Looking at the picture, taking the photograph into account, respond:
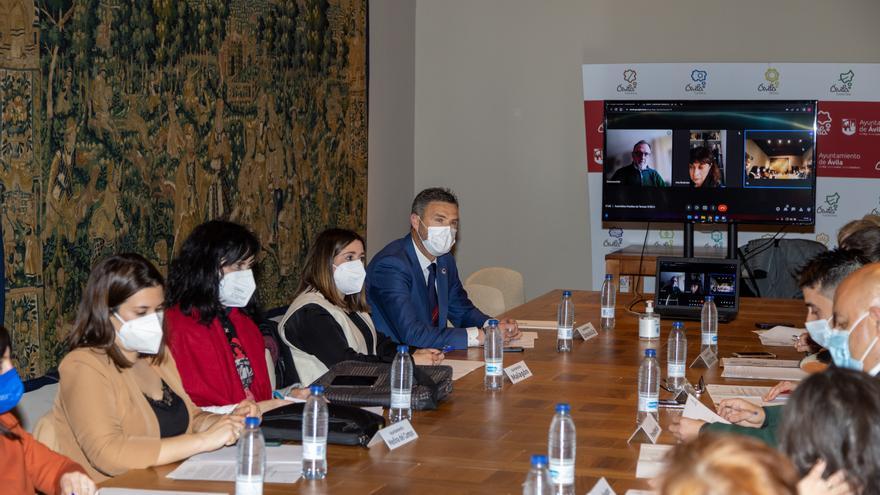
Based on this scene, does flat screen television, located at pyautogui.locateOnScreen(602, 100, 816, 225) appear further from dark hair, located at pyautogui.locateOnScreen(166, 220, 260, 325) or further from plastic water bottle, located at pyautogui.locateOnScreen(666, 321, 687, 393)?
dark hair, located at pyautogui.locateOnScreen(166, 220, 260, 325)

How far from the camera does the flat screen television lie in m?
7.57

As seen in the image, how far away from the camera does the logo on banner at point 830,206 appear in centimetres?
842

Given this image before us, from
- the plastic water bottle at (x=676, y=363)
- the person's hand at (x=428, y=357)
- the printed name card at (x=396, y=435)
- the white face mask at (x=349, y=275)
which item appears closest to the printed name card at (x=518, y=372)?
the person's hand at (x=428, y=357)

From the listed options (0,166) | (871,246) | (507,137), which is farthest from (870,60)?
(0,166)

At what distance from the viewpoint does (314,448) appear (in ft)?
8.92

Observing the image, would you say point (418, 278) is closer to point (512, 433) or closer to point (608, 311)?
point (608, 311)

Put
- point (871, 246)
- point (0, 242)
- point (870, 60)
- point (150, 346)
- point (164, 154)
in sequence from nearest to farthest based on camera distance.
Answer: point (150, 346), point (0, 242), point (871, 246), point (164, 154), point (870, 60)

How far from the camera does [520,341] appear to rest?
4.95 m

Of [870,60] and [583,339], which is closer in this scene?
[583,339]

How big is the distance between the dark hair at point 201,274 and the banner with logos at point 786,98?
503 centimetres

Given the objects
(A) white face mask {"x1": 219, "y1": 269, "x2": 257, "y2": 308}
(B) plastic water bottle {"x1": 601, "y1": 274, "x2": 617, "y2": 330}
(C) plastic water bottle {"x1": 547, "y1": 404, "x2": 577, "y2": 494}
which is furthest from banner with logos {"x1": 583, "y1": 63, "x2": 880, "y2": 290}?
(C) plastic water bottle {"x1": 547, "y1": 404, "x2": 577, "y2": 494}

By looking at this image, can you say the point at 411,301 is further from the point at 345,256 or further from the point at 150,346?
the point at 150,346

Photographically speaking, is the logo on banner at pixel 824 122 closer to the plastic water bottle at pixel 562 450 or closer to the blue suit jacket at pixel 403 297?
the blue suit jacket at pixel 403 297

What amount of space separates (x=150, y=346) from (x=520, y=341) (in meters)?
2.15
